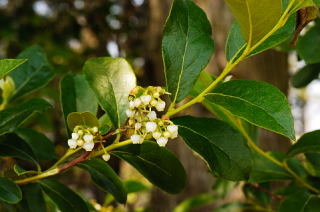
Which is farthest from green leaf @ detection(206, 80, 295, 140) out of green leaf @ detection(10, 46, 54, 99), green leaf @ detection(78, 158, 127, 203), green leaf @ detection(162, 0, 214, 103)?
green leaf @ detection(10, 46, 54, 99)

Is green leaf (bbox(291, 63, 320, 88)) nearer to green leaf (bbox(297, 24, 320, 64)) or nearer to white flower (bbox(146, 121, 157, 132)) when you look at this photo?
green leaf (bbox(297, 24, 320, 64))

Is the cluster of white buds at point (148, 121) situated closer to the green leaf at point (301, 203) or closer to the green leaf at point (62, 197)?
the green leaf at point (62, 197)

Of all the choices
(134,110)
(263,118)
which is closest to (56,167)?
(134,110)

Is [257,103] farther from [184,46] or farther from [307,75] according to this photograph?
[307,75]

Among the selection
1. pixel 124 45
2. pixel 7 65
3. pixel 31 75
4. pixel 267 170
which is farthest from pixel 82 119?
pixel 124 45

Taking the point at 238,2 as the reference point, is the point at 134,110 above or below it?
below

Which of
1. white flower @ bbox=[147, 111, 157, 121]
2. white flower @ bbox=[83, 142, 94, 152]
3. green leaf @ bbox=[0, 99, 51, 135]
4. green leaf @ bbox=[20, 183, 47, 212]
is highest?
white flower @ bbox=[147, 111, 157, 121]

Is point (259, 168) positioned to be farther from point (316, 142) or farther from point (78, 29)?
point (78, 29)
